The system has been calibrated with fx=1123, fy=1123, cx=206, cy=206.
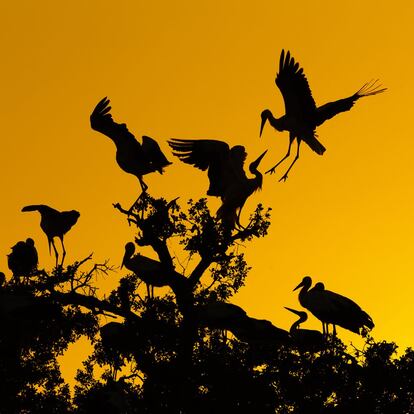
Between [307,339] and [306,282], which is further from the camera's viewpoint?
[306,282]

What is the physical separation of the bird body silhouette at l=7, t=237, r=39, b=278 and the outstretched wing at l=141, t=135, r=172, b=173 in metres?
2.83

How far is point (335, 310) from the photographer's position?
2047 cm

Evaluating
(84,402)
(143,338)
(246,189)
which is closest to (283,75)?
(246,189)

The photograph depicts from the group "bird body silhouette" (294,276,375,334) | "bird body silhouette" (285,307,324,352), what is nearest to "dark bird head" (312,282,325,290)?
"bird body silhouette" (294,276,375,334)

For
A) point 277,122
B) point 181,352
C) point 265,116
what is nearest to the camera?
point 181,352

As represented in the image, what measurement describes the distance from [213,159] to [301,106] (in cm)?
221

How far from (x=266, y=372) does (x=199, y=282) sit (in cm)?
291

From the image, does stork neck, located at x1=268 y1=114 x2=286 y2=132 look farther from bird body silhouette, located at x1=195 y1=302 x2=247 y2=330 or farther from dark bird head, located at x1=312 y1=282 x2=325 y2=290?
bird body silhouette, located at x1=195 y1=302 x2=247 y2=330

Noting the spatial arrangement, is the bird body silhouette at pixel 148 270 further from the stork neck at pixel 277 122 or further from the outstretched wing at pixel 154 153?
the stork neck at pixel 277 122

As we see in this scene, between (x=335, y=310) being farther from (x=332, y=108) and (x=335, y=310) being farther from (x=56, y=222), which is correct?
(x=56, y=222)

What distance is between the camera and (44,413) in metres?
17.0

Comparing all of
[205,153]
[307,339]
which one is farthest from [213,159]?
[307,339]

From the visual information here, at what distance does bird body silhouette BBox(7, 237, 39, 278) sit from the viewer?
69.8ft

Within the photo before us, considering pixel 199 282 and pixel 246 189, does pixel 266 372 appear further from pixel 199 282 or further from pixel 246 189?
pixel 246 189
